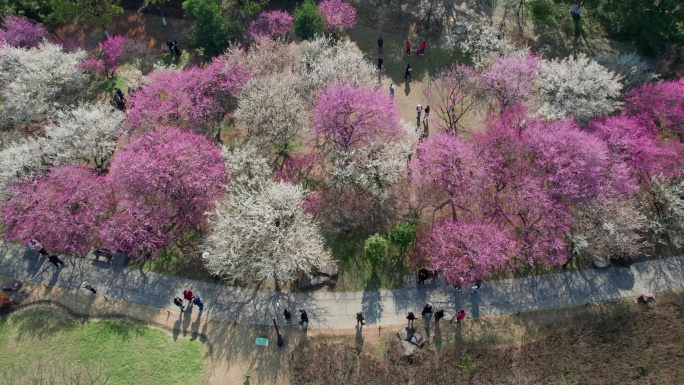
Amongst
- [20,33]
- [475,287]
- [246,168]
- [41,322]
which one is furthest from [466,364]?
[20,33]

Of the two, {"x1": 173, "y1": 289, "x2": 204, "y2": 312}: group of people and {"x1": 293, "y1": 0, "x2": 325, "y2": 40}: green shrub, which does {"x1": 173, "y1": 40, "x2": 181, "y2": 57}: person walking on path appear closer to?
{"x1": 293, "y1": 0, "x2": 325, "y2": 40}: green shrub

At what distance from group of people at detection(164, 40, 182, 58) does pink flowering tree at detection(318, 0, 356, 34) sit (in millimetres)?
16265

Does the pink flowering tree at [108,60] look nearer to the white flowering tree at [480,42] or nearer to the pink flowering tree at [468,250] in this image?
the white flowering tree at [480,42]

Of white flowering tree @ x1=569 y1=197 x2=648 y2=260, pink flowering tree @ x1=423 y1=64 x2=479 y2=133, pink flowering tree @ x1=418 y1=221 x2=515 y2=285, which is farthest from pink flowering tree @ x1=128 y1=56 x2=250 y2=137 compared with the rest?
white flowering tree @ x1=569 y1=197 x2=648 y2=260

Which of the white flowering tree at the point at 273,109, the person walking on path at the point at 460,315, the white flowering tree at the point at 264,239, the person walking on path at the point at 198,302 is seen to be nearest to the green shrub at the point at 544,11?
the white flowering tree at the point at 273,109

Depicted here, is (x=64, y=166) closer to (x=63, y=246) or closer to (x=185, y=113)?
(x=63, y=246)

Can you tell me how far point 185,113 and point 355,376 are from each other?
84.0 ft

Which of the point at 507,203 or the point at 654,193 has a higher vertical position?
the point at 654,193

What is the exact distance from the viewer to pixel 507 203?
3092cm

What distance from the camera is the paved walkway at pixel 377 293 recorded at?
29531 millimetres

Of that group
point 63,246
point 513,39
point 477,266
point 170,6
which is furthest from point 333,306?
point 170,6

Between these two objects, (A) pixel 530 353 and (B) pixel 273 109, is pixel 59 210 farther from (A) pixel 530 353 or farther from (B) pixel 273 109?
(A) pixel 530 353

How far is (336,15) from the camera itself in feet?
145

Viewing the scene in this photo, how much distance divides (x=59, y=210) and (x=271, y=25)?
2680cm
